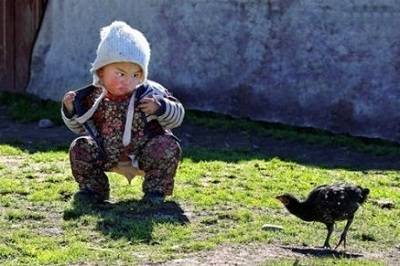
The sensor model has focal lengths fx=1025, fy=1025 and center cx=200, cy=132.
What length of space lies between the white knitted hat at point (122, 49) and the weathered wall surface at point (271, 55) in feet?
17.2

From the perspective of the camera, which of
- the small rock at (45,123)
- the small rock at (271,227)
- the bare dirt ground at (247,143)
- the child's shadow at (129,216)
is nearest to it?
the child's shadow at (129,216)

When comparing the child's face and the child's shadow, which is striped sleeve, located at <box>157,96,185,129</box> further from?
the child's shadow

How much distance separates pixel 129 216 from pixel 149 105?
2.56ft

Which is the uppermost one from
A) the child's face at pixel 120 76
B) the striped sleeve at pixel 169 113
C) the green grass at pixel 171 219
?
the child's face at pixel 120 76

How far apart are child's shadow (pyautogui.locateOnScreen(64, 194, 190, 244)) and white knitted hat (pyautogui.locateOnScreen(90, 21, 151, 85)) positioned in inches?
34.6

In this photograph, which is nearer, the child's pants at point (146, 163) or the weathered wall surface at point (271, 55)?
the child's pants at point (146, 163)

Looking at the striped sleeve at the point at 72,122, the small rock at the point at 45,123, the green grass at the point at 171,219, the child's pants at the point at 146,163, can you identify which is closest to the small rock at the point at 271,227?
the green grass at the point at 171,219

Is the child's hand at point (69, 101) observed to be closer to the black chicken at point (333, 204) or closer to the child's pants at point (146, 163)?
the child's pants at point (146, 163)

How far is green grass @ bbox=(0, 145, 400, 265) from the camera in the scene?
18.8ft

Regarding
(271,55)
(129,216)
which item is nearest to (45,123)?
(271,55)

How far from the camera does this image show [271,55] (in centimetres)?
1241

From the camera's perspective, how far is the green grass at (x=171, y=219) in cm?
572

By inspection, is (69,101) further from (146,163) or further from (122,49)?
(146,163)

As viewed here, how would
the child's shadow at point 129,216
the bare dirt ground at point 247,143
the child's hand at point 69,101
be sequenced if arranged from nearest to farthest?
the child's shadow at point 129,216 → the child's hand at point 69,101 → the bare dirt ground at point 247,143
